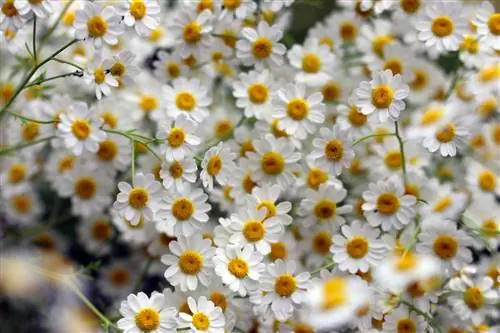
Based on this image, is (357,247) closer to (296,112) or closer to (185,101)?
(296,112)

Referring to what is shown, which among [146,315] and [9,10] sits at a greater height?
[9,10]

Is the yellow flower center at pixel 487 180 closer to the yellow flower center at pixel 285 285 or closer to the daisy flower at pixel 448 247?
the daisy flower at pixel 448 247

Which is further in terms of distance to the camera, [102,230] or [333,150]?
[102,230]

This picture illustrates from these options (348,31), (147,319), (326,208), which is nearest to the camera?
(147,319)

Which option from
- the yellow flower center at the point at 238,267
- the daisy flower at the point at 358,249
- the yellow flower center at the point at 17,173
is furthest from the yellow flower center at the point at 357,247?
the yellow flower center at the point at 17,173

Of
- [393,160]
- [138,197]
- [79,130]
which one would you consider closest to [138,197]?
[138,197]

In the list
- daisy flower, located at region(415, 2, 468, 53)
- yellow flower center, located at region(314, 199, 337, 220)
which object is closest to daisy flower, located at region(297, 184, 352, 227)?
yellow flower center, located at region(314, 199, 337, 220)

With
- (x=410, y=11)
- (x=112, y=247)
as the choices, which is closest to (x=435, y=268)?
(x=410, y=11)
